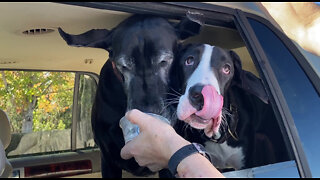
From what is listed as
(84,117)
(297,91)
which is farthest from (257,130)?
(84,117)

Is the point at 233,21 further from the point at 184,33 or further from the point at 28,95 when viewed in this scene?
the point at 28,95

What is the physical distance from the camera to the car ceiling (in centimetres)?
200

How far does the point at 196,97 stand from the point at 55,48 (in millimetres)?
1443

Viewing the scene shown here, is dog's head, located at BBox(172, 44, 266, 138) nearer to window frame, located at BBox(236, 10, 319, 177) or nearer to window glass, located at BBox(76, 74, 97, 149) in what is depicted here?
window frame, located at BBox(236, 10, 319, 177)

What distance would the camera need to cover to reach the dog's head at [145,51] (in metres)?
2.01

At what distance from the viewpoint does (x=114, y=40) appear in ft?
7.31

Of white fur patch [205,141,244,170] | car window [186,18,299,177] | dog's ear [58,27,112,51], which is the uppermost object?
dog's ear [58,27,112,51]

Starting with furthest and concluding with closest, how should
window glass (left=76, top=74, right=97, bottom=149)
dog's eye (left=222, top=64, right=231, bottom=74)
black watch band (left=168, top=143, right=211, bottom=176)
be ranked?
window glass (left=76, top=74, right=97, bottom=149) → dog's eye (left=222, top=64, right=231, bottom=74) → black watch band (left=168, top=143, right=211, bottom=176)

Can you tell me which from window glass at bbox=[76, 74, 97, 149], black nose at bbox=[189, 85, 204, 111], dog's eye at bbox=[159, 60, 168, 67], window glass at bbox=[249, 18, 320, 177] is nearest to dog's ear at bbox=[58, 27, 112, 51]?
dog's eye at bbox=[159, 60, 168, 67]

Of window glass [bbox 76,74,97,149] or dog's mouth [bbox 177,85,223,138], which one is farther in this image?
window glass [bbox 76,74,97,149]

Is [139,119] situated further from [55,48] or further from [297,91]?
[55,48]

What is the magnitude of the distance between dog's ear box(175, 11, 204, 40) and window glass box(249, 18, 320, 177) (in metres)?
0.27

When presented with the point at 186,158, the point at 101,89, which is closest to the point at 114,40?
the point at 101,89

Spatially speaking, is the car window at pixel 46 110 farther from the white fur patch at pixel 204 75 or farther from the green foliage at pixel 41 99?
the white fur patch at pixel 204 75
